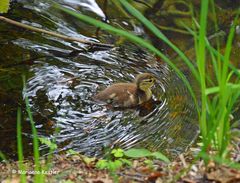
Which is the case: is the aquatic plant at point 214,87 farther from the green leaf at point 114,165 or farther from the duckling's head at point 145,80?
the duckling's head at point 145,80

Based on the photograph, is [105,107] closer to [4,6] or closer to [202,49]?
[4,6]

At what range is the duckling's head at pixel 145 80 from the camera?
4.43 m

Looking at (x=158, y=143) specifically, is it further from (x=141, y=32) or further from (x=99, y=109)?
(x=141, y=32)

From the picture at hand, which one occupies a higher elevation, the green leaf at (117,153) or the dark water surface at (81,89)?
the dark water surface at (81,89)

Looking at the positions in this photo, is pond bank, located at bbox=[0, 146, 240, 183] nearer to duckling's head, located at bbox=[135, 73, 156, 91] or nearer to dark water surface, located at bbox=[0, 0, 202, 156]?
dark water surface, located at bbox=[0, 0, 202, 156]

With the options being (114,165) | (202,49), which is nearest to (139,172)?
(114,165)

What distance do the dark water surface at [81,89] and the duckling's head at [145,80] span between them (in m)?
0.15

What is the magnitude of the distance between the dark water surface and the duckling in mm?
89

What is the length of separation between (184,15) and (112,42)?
95cm

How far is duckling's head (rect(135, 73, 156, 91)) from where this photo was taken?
14.5 ft

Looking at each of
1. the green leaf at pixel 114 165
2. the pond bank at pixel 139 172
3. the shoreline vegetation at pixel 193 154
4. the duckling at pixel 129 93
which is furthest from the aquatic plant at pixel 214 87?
the duckling at pixel 129 93

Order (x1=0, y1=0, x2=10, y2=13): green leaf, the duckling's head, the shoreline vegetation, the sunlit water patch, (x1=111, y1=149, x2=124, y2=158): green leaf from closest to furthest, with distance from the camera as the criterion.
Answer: the shoreline vegetation → (x1=111, y1=149, x2=124, y2=158): green leaf → the sunlit water patch → (x1=0, y1=0, x2=10, y2=13): green leaf → the duckling's head

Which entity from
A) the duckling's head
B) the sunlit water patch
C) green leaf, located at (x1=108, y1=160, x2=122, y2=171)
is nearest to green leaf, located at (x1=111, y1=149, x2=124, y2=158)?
the sunlit water patch

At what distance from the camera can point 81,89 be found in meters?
4.49
